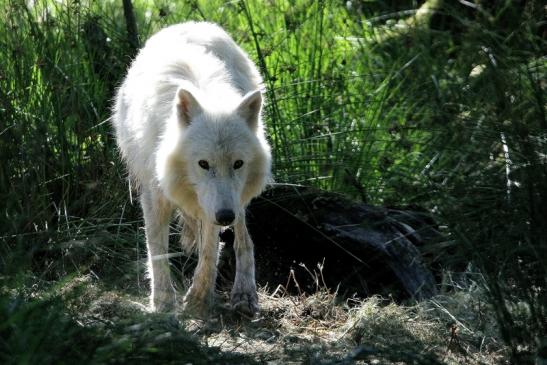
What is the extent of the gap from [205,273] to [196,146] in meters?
0.95

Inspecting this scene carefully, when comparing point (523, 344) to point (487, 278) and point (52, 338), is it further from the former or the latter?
point (52, 338)

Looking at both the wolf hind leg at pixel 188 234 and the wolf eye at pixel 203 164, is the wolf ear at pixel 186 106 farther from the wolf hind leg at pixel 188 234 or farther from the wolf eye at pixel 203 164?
the wolf hind leg at pixel 188 234

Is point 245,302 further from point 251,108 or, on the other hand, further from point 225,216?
point 251,108

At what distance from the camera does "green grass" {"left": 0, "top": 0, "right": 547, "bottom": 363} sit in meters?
3.43

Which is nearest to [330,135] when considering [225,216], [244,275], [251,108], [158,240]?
[244,275]

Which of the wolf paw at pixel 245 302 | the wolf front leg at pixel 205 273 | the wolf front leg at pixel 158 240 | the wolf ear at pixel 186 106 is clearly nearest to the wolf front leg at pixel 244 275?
the wolf paw at pixel 245 302

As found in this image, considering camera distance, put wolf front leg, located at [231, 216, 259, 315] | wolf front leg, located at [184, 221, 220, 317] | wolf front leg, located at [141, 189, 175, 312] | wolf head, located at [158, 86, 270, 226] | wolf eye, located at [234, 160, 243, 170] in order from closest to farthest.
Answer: wolf head, located at [158, 86, 270, 226], wolf eye, located at [234, 160, 243, 170], wolf front leg, located at [141, 189, 175, 312], wolf front leg, located at [184, 221, 220, 317], wolf front leg, located at [231, 216, 259, 315]

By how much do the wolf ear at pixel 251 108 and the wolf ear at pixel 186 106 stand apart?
24cm

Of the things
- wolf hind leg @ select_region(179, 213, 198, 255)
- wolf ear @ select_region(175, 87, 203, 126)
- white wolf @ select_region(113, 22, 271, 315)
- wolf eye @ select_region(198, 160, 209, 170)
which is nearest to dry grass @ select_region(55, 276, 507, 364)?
white wolf @ select_region(113, 22, 271, 315)

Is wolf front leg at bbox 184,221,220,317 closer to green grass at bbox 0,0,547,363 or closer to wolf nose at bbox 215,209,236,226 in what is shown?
green grass at bbox 0,0,547,363

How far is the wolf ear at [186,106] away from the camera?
4.84 m

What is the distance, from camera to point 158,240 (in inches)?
212

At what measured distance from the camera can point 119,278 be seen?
18.1 feet

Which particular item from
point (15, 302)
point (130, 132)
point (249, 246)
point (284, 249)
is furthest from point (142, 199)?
point (15, 302)
